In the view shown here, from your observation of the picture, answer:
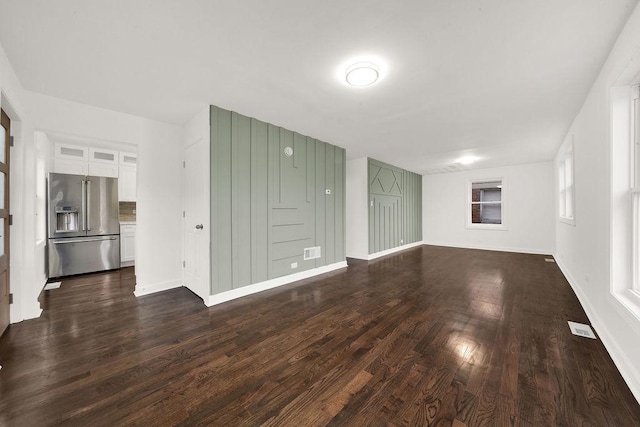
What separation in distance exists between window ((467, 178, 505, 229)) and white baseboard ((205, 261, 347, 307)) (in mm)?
5476

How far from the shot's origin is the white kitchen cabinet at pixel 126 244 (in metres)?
4.81

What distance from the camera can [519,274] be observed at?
177 inches

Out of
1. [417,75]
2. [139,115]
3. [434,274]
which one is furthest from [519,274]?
[139,115]

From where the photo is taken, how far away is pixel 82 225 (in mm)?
4328

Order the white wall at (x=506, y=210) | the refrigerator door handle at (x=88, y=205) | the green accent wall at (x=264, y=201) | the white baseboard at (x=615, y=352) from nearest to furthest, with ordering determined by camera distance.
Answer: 1. the white baseboard at (x=615, y=352)
2. the green accent wall at (x=264, y=201)
3. the refrigerator door handle at (x=88, y=205)
4. the white wall at (x=506, y=210)

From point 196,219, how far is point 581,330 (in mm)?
4471

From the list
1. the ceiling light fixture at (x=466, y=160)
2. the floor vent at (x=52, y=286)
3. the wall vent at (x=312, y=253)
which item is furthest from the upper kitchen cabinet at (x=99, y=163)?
the ceiling light fixture at (x=466, y=160)

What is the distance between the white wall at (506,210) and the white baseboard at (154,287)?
7.71 m

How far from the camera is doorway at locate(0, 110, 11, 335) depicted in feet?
7.52

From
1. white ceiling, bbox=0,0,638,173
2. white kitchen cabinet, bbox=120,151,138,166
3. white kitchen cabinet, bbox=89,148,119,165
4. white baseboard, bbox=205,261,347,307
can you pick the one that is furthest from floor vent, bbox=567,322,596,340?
white kitchen cabinet, bbox=89,148,119,165

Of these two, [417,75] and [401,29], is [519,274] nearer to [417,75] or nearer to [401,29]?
[417,75]

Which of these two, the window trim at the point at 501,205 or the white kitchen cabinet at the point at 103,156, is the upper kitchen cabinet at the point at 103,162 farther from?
the window trim at the point at 501,205

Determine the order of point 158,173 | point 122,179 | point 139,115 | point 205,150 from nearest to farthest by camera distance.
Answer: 1. point 205,150
2. point 139,115
3. point 158,173
4. point 122,179

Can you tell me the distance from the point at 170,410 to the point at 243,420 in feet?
1.48
